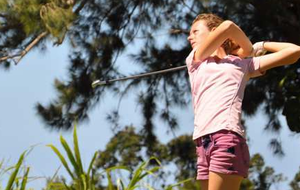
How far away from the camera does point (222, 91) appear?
1.70 meters

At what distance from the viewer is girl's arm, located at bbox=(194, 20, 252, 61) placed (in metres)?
1.70

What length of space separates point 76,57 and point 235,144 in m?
4.41

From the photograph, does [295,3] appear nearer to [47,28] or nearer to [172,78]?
[172,78]

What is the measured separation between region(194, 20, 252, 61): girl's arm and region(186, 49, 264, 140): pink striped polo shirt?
35 millimetres

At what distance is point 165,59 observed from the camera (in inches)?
240

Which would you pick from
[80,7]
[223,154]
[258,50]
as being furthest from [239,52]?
[80,7]

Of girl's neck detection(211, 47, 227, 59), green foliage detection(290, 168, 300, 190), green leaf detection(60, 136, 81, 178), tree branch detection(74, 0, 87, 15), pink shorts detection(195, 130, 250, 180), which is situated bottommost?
pink shorts detection(195, 130, 250, 180)

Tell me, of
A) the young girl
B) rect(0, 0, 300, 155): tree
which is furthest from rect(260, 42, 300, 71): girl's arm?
rect(0, 0, 300, 155): tree

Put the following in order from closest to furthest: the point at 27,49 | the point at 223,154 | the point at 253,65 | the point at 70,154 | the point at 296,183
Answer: the point at 223,154 → the point at 253,65 → the point at 70,154 → the point at 27,49 → the point at 296,183

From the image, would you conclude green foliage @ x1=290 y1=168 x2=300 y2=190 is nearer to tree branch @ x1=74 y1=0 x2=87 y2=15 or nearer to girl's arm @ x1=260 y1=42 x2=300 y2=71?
tree branch @ x1=74 y1=0 x2=87 y2=15

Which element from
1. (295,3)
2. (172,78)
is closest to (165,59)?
(172,78)

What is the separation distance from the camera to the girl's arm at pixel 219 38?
5.59 feet

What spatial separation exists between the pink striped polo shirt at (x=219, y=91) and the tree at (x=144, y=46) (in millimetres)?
3633

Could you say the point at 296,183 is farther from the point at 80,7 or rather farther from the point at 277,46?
the point at 277,46
